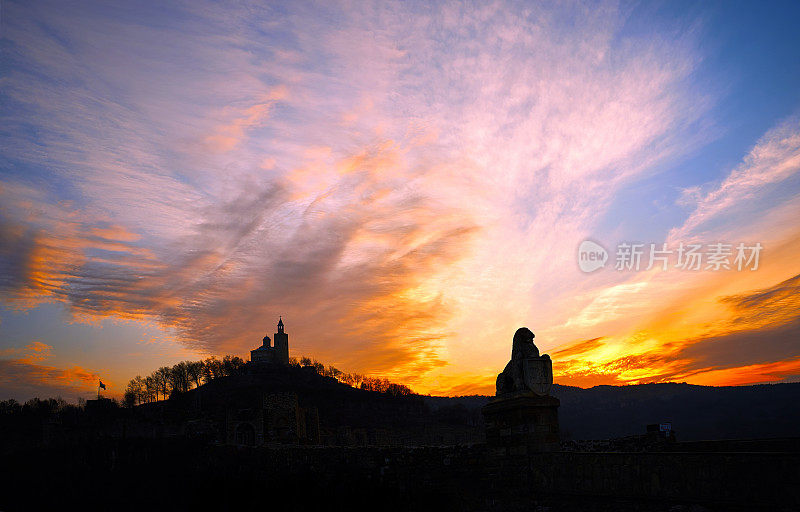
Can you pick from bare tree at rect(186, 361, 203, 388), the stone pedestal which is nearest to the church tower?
bare tree at rect(186, 361, 203, 388)

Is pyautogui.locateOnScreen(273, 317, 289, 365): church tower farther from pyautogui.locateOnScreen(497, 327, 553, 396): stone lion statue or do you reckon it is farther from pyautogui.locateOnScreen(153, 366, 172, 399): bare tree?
pyautogui.locateOnScreen(497, 327, 553, 396): stone lion statue

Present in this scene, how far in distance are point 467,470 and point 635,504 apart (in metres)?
3.86

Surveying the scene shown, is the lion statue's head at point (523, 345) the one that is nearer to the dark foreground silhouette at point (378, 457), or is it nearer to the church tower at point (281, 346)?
the dark foreground silhouette at point (378, 457)

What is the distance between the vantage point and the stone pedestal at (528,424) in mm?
8203

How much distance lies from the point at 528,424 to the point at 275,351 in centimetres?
12628

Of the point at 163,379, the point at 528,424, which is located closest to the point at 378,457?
the point at 528,424

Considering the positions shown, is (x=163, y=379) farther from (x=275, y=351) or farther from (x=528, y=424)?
(x=528, y=424)

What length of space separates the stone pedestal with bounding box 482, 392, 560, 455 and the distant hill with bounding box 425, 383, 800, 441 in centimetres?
6812

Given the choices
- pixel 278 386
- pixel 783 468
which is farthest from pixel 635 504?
pixel 278 386

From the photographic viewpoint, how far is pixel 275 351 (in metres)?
128

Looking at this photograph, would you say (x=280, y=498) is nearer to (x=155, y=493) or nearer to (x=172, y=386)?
(x=155, y=493)

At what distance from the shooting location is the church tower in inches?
5032

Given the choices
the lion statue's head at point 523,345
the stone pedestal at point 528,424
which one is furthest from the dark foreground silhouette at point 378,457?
the lion statue's head at point 523,345

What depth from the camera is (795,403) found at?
84938mm
